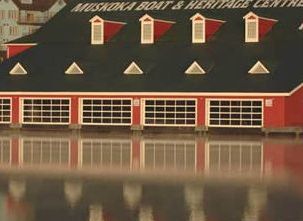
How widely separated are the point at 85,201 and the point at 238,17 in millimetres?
43961

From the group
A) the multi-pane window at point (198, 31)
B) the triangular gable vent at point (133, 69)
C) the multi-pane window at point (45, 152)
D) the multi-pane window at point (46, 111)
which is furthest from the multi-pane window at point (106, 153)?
the multi-pane window at point (198, 31)

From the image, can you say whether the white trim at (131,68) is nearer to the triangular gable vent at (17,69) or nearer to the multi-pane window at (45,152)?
the triangular gable vent at (17,69)

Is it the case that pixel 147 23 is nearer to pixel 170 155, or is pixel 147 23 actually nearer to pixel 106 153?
pixel 106 153

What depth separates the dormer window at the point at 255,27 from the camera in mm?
57406

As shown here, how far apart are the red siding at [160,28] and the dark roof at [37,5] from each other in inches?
1398

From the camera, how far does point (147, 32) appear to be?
2388 inches

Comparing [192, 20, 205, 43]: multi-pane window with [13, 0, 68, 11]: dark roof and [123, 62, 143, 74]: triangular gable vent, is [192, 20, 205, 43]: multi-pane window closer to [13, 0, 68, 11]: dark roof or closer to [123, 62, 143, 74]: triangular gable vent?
[123, 62, 143, 74]: triangular gable vent

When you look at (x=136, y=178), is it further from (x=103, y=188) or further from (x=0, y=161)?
(x=0, y=161)

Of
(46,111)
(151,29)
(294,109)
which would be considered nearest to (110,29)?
(151,29)

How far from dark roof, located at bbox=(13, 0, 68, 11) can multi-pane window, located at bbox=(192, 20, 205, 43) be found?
126 feet

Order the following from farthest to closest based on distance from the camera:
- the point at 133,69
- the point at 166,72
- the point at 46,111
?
1. the point at 46,111
2. the point at 133,69
3. the point at 166,72

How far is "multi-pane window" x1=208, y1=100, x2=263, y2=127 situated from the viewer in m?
51.9

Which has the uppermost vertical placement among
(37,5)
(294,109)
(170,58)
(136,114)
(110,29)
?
(37,5)

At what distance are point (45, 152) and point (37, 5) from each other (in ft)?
215
